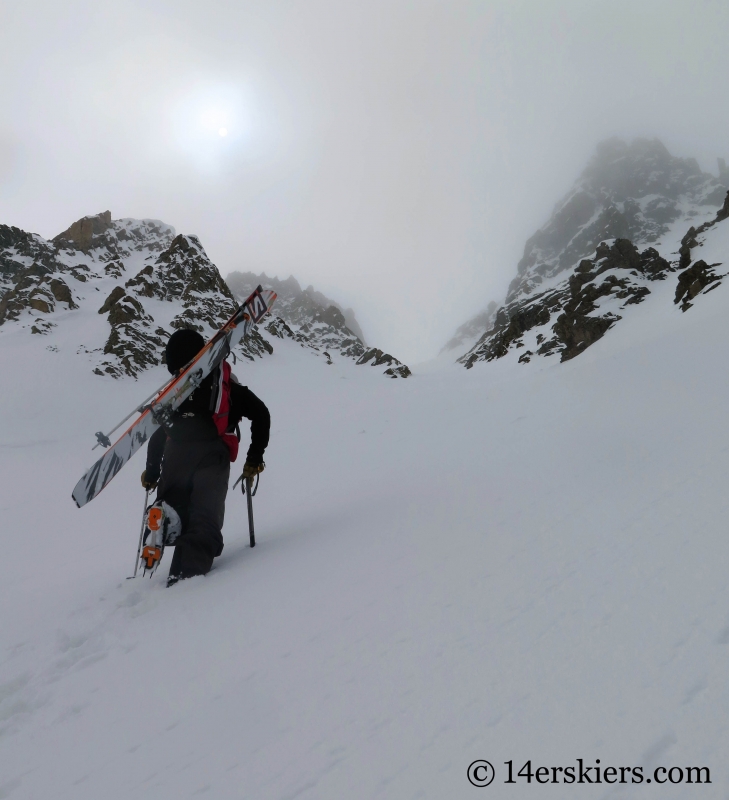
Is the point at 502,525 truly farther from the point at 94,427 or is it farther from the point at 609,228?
the point at 609,228

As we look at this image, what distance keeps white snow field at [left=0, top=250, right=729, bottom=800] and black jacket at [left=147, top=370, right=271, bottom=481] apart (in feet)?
3.48

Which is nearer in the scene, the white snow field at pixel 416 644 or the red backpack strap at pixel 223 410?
the white snow field at pixel 416 644

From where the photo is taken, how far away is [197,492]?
12.6ft

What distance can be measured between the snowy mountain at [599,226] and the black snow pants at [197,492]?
34.8 meters

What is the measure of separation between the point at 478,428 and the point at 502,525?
18.8ft

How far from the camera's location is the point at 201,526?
367 centimetres

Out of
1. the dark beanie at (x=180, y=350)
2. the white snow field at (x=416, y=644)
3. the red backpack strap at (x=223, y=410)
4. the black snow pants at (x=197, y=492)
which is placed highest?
the dark beanie at (x=180, y=350)

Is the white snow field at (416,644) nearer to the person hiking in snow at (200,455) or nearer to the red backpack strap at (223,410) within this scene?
the person hiking in snow at (200,455)

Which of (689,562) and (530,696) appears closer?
(530,696)

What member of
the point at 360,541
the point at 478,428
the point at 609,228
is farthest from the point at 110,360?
the point at 609,228

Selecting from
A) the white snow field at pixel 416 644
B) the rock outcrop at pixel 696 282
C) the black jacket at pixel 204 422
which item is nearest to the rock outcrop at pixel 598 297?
the rock outcrop at pixel 696 282

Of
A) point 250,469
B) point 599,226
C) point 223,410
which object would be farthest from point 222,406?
point 599,226

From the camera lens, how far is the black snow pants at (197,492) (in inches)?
140

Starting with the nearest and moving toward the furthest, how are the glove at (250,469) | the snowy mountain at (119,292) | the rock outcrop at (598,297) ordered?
the glove at (250,469)
the rock outcrop at (598,297)
the snowy mountain at (119,292)
